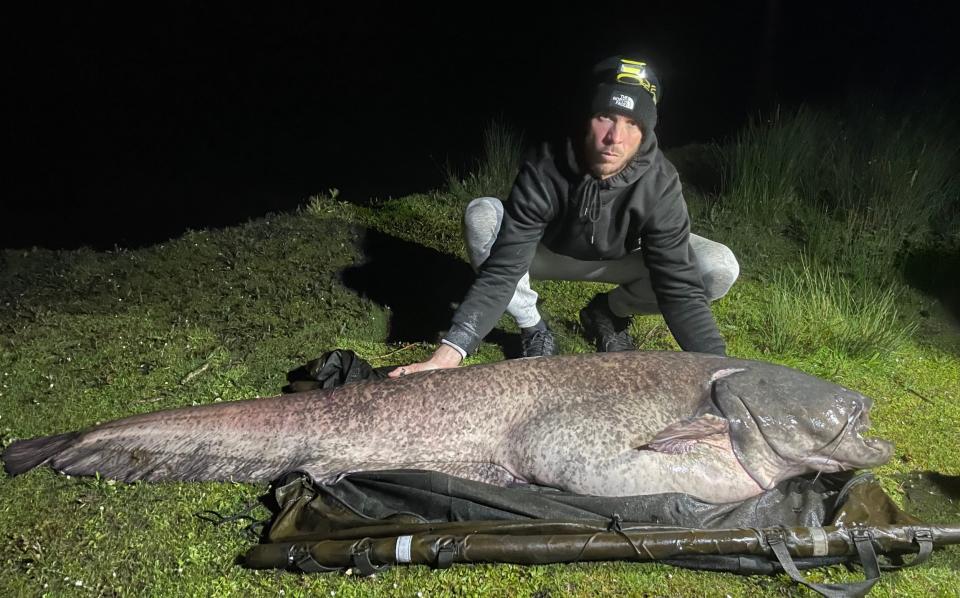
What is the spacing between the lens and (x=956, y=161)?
6.05 metres

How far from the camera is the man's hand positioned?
9.92ft

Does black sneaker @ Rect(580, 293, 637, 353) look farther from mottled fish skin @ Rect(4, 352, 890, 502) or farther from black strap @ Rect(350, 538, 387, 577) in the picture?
black strap @ Rect(350, 538, 387, 577)

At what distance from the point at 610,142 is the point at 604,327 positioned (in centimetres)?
141

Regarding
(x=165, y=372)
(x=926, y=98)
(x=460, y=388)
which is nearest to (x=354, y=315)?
(x=165, y=372)

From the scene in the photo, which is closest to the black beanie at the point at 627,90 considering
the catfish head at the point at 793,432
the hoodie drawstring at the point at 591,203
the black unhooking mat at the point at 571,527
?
the hoodie drawstring at the point at 591,203

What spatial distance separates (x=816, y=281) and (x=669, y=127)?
566cm

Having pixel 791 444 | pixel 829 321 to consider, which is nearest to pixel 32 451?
pixel 791 444

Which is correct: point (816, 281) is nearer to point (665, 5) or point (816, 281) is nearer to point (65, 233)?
point (65, 233)

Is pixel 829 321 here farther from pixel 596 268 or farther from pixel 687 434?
pixel 687 434

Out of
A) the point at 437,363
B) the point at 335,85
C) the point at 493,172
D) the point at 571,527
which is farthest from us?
the point at 335,85

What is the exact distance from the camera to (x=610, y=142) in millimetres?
2889

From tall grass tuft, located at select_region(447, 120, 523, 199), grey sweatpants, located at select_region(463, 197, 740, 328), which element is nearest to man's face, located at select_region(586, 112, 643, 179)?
grey sweatpants, located at select_region(463, 197, 740, 328)

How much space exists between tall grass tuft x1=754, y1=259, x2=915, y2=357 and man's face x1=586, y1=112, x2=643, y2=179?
5.71ft

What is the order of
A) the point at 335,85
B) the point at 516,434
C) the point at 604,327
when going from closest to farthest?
the point at 516,434, the point at 604,327, the point at 335,85
